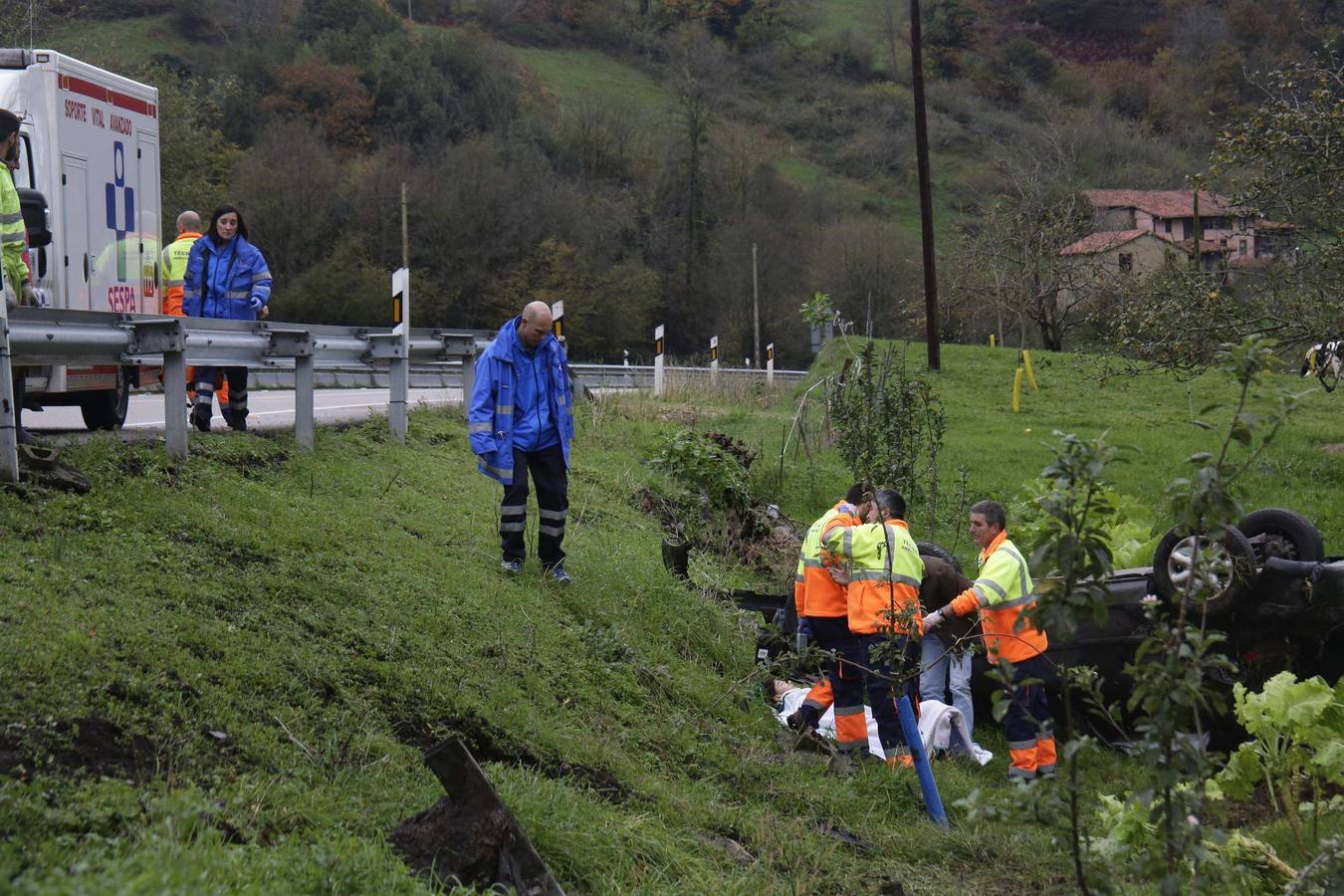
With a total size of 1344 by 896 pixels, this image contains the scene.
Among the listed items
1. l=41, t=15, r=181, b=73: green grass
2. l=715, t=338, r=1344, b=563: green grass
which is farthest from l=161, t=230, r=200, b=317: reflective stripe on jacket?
l=41, t=15, r=181, b=73: green grass

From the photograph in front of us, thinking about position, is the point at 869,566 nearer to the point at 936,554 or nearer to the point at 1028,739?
the point at 1028,739

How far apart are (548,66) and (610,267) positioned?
3271 cm

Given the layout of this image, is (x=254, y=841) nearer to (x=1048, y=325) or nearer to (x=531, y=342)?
(x=531, y=342)

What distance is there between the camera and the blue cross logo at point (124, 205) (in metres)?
11.5

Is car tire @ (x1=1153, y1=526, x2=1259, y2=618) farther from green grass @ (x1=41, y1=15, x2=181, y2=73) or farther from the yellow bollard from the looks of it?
green grass @ (x1=41, y1=15, x2=181, y2=73)

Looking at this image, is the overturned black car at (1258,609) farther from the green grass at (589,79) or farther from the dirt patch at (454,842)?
the green grass at (589,79)

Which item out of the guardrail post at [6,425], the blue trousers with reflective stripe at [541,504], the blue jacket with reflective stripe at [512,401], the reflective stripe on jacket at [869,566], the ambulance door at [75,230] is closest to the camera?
the guardrail post at [6,425]

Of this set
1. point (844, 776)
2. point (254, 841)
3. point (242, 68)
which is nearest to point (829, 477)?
point (844, 776)

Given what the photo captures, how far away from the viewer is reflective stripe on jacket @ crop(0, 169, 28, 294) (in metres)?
7.60

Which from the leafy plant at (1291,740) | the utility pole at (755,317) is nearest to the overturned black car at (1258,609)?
the leafy plant at (1291,740)

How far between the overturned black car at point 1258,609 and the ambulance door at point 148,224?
21.5 ft

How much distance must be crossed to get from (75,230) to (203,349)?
8.48ft

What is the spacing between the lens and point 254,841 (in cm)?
399

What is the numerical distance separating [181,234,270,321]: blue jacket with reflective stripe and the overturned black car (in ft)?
16.8
